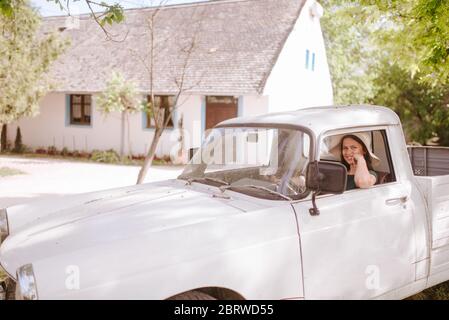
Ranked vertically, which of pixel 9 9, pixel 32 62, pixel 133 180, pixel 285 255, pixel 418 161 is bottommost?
pixel 133 180

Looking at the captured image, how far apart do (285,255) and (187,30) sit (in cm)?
1991

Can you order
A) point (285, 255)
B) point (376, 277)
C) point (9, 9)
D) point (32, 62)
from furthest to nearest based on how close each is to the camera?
point (32, 62) → point (9, 9) → point (376, 277) → point (285, 255)

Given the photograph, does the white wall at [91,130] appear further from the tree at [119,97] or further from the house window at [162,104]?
the tree at [119,97]

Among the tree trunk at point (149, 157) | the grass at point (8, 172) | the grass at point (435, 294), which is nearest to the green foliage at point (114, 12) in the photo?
the grass at point (435, 294)

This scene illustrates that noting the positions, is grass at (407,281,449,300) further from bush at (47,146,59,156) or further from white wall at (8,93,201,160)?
bush at (47,146,59,156)

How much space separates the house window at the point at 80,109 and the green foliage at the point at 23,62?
723 cm

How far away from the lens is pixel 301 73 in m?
20.5

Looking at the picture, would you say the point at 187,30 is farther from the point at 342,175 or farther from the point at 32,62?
the point at 342,175

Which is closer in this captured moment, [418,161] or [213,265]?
[213,265]

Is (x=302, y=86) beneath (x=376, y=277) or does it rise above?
above

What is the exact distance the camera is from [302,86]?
20.9 metres

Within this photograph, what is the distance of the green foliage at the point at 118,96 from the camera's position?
707 inches

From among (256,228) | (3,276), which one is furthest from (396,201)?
(3,276)

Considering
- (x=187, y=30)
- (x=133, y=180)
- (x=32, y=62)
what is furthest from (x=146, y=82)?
(x=133, y=180)
